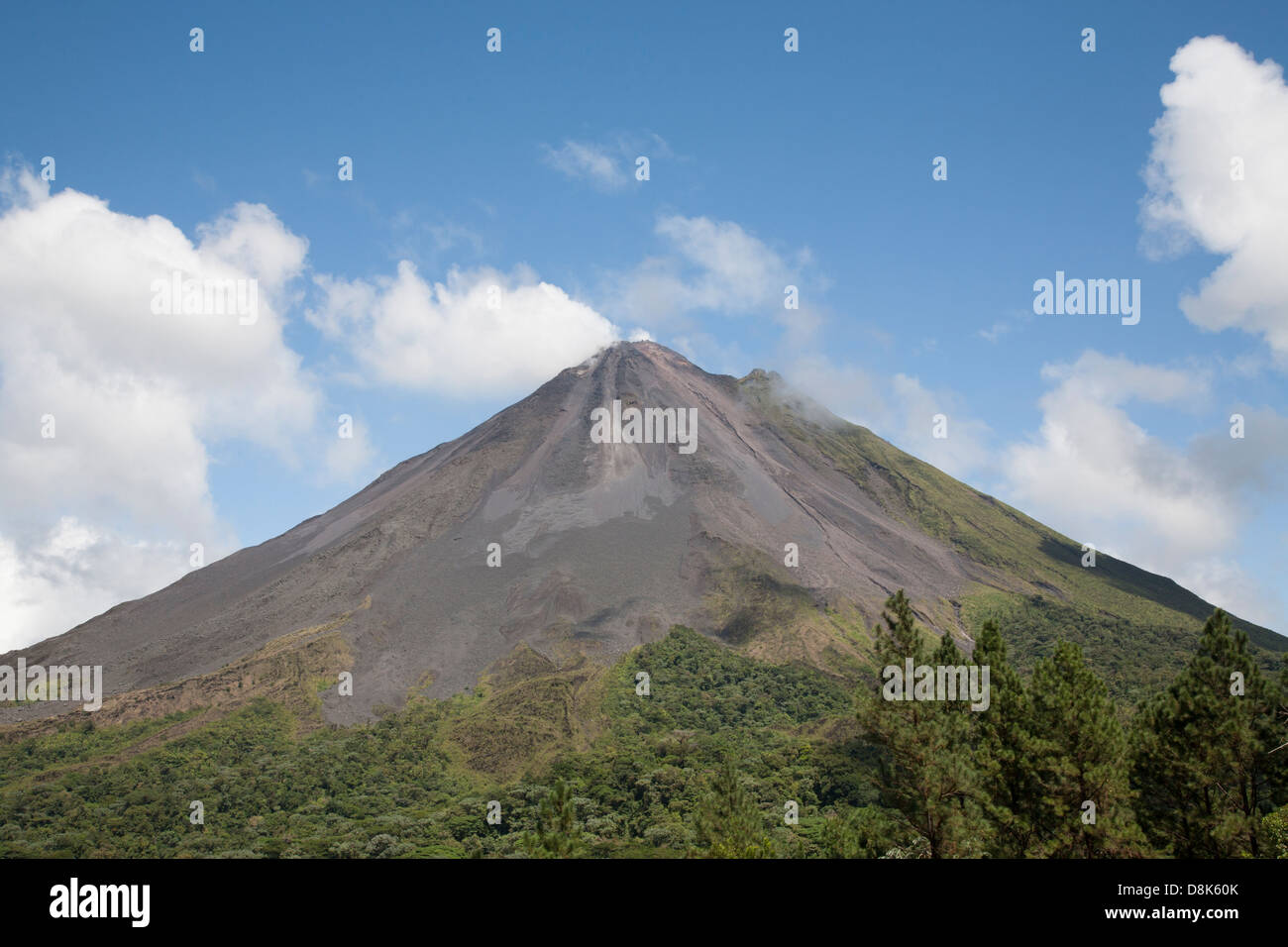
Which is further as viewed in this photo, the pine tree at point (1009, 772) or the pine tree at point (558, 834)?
the pine tree at point (558, 834)

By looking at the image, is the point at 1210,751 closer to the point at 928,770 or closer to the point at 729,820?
the point at 928,770

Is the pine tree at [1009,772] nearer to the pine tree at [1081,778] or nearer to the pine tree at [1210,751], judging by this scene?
the pine tree at [1081,778]

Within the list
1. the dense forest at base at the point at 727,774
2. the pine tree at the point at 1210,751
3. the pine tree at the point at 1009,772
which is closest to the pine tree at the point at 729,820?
the dense forest at base at the point at 727,774

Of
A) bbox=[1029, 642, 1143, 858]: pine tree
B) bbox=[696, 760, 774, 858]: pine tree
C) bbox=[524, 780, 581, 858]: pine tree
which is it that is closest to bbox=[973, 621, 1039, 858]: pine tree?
bbox=[1029, 642, 1143, 858]: pine tree

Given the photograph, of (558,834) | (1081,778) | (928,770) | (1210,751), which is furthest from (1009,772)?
(558,834)

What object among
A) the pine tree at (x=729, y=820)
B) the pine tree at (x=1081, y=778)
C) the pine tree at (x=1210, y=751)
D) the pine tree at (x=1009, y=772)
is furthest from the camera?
the pine tree at (x=729, y=820)
